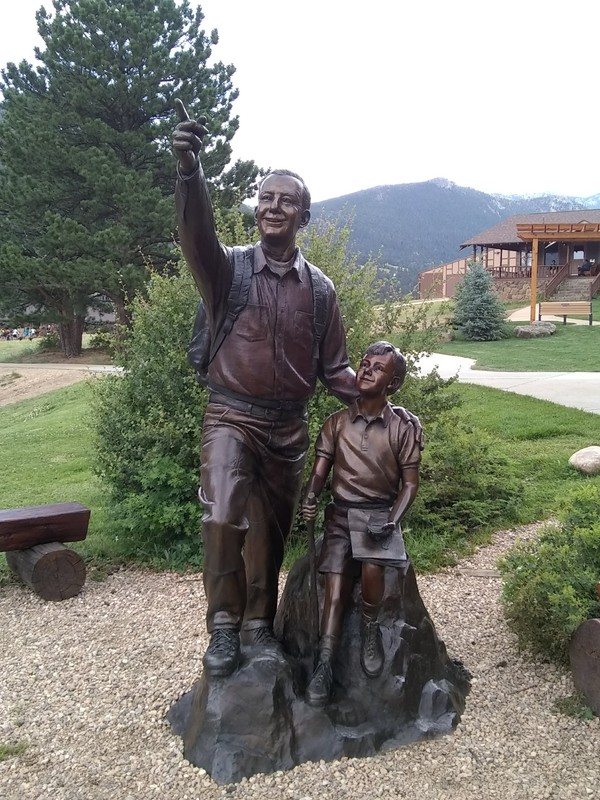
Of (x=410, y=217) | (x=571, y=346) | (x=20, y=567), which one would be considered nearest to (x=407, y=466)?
(x=20, y=567)

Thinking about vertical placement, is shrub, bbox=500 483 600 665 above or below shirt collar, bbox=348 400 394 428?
below

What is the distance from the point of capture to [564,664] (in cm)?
395

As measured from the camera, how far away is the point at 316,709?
312cm

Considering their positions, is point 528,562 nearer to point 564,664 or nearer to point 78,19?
point 564,664

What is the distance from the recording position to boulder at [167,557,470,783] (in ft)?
9.94

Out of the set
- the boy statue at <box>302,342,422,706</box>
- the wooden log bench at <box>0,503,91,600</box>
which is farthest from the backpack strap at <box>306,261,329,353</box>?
the wooden log bench at <box>0,503,91,600</box>

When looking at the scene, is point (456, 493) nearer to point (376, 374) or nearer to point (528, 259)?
point (376, 374)

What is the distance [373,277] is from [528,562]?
3.30 metres

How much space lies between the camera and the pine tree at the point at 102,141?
61.7ft

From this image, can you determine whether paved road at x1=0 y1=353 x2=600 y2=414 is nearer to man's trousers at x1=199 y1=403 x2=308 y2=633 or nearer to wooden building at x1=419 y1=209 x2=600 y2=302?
man's trousers at x1=199 y1=403 x2=308 y2=633

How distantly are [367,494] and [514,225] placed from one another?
4295cm

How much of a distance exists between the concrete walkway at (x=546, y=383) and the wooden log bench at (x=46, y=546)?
6501mm

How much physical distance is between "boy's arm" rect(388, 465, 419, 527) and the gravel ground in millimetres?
1032

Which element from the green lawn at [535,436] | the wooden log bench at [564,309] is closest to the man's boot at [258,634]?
the green lawn at [535,436]
